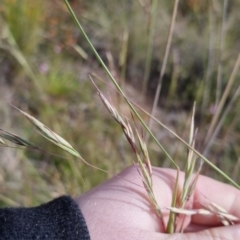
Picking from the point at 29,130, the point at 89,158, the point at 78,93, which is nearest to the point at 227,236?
the point at 89,158

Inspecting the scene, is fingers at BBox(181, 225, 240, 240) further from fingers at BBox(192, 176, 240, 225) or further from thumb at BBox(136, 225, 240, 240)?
fingers at BBox(192, 176, 240, 225)

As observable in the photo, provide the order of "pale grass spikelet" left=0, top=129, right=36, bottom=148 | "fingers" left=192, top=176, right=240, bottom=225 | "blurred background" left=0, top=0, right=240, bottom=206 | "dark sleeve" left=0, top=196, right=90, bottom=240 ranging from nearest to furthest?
1. "pale grass spikelet" left=0, top=129, right=36, bottom=148
2. "dark sleeve" left=0, top=196, right=90, bottom=240
3. "fingers" left=192, top=176, right=240, bottom=225
4. "blurred background" left=0, top=0, right=240, bottom=206

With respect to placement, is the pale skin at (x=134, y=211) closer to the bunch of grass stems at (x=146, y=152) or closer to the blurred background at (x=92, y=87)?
the bunch of grass stems at (x=146, y=152)

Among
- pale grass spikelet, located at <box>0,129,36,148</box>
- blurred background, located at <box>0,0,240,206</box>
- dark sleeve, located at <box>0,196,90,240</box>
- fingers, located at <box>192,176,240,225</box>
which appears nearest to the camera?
pale grass spikelet, located at <box>0,129,36,148</box>

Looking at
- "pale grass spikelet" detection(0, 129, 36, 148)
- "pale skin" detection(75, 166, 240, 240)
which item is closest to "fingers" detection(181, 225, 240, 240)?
"pale skin" detection(75, 166, 240, 240)

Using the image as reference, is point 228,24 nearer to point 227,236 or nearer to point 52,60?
point 52,60

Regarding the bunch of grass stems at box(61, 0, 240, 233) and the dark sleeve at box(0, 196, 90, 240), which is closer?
the bunch of grass stems at box(61, 0, 240, 233)

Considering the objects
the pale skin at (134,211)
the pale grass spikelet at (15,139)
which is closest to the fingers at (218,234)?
the pale skin at (134,211)
